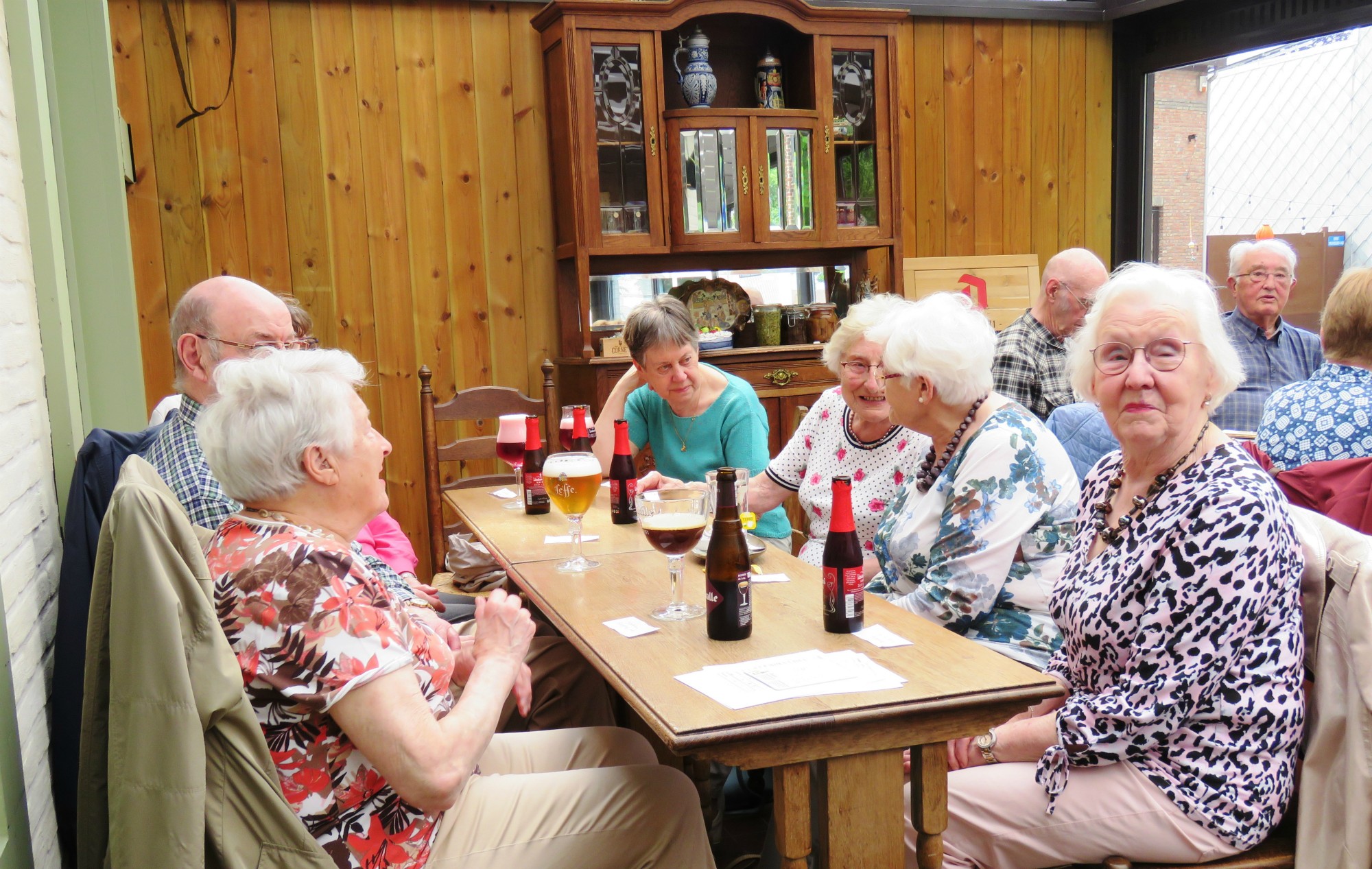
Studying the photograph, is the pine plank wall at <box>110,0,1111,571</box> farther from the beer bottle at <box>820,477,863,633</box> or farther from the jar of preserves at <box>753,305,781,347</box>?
the beer bottle at <box>820,477,863,633</box>

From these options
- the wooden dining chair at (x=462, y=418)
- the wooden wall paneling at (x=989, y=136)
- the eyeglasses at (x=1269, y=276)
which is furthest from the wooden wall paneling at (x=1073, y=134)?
the wooden dining chair at (x=462, y=418)

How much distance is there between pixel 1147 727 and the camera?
1.48 meters

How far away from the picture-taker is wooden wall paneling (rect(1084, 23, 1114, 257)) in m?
5.06

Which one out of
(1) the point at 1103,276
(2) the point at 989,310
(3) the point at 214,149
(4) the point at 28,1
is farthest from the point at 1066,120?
(4) the point at 28,1

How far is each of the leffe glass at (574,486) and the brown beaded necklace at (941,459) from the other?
0.65 meters

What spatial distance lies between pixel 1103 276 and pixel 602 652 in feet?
10.1

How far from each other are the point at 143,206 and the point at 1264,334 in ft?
14.0

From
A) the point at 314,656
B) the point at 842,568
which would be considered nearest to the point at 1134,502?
the point at 842,568

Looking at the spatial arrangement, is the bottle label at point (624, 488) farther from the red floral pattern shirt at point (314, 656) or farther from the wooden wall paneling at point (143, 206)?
the wooden wall paneling at point (143, 206)

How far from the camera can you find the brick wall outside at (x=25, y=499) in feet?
4.24

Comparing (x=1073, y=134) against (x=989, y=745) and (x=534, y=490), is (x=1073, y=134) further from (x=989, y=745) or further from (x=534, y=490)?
(x=989, y=745)

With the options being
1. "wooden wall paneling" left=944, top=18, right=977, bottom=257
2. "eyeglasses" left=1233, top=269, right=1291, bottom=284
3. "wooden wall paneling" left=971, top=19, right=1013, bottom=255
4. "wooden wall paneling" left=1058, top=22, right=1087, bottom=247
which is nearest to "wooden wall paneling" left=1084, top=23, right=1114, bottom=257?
"wooden wall paneling" left=1058, top=22, right=1087, bottom=247

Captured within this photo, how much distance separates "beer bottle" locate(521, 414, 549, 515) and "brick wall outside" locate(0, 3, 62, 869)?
1238 mm

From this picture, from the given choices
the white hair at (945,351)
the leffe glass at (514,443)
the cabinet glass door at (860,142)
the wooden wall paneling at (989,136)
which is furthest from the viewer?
the wooden wall paneling at (989,136)
